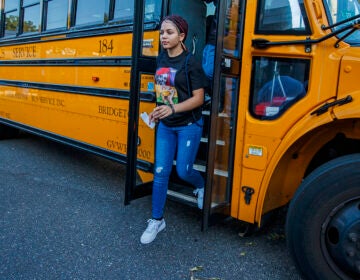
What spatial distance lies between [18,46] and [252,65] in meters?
3.74

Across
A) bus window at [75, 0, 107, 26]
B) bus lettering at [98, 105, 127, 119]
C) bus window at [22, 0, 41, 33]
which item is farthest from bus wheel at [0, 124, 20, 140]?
bus lettering at [98, 105, 127, 119]

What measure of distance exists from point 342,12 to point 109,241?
7.00ft

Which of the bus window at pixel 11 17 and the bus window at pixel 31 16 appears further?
the bus window at pixel 11 17

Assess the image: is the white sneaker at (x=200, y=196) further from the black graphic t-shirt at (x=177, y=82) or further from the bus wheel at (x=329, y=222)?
the bus wheel at (x=329, y=222)

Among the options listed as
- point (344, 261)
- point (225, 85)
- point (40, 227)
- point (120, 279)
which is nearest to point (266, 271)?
point (344, 261)

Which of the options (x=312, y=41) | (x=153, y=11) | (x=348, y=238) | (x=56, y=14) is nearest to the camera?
(x=348, y=238)

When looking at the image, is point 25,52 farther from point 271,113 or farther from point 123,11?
point 271,113

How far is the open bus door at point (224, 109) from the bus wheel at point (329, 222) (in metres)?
→ 0.53

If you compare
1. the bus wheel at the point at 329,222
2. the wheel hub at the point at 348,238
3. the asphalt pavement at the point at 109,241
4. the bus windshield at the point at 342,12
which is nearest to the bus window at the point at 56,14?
the asphalt pavement at the point at 109,241

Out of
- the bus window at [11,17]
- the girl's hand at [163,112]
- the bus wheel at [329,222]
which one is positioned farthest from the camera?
the bus window at [11,17]

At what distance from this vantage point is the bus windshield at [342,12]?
2.13 m

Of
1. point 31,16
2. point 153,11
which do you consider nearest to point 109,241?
point 153,11

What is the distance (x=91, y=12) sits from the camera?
12.5 feet

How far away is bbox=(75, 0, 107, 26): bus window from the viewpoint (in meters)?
3.63
